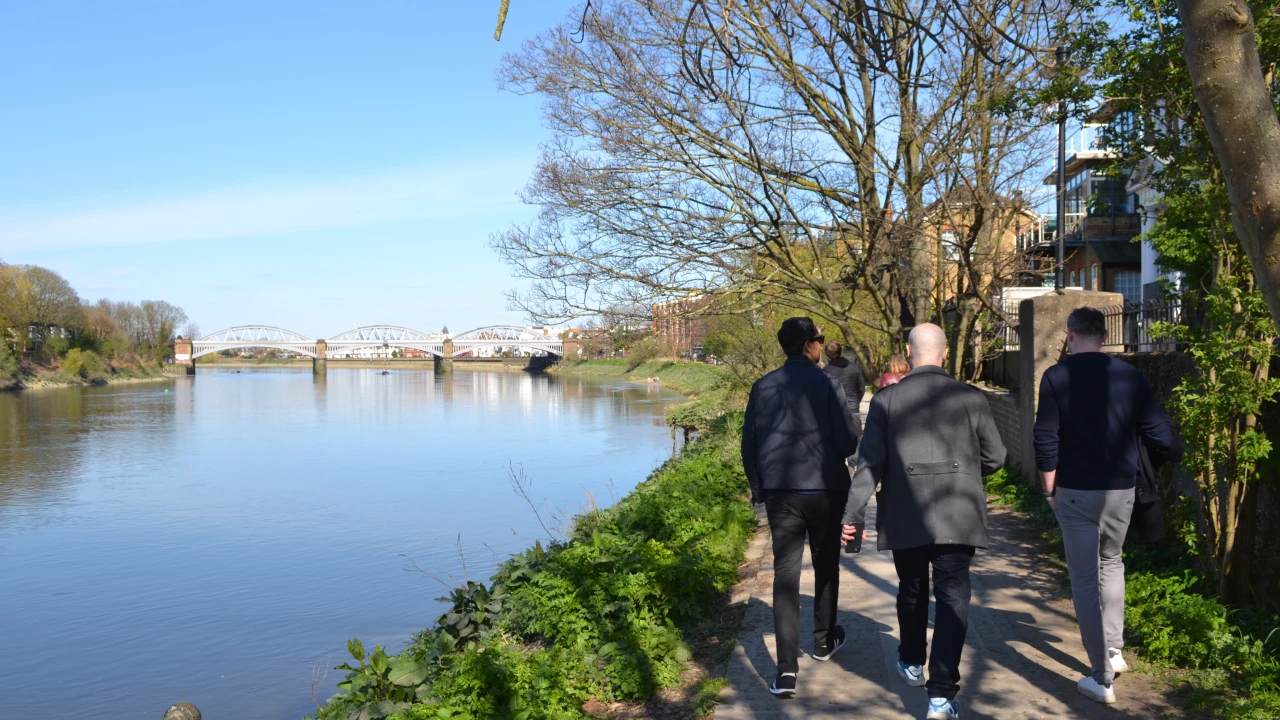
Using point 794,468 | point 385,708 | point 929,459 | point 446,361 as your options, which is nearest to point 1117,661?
point 929,459

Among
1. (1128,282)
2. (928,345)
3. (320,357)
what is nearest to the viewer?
(928,345)

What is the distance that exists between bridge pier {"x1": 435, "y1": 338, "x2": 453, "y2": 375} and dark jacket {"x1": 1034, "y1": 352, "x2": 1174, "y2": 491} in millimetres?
115243

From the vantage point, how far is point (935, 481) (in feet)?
15.9

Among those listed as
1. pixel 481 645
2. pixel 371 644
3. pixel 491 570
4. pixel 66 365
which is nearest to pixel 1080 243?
pixel 491 570

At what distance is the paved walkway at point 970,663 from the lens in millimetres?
4973

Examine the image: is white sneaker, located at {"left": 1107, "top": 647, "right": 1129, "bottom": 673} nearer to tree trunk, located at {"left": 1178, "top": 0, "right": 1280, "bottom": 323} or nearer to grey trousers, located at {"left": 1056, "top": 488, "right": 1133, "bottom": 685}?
grey trousers, located at {"left": 1056, "top": 488, "right": 1133, "bottom": 685}

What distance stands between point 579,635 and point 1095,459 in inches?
124

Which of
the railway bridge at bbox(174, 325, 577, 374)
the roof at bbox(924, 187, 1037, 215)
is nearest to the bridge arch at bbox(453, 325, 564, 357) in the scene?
the railway bridge at bbox(174, 325, 577, 374)

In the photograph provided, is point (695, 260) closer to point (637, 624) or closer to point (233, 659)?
point (233, 659)

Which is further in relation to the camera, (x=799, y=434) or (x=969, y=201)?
(x=969, y=201)

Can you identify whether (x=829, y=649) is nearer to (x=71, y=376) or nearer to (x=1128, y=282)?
(x=1128, y=282)

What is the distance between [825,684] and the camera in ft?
17.6

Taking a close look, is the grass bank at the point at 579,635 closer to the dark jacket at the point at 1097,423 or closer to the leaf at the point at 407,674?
the leaf at the point at 407,674

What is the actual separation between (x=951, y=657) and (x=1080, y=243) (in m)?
39.3
